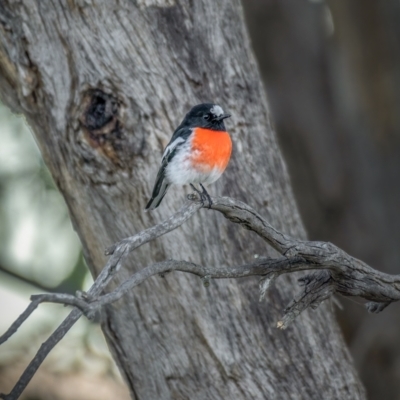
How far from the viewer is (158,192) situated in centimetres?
387

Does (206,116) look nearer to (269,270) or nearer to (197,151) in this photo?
(197,151)

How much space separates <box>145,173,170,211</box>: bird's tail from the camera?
3.83 metres

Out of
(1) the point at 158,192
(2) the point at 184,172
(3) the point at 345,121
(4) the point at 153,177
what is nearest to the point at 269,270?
(2) the point at 184,172

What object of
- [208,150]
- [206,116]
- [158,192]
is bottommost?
[158,192]

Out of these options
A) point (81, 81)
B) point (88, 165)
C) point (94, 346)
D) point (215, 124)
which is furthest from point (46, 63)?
point (94, 346)

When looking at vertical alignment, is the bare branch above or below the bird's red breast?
below

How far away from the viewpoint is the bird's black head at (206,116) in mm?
3779

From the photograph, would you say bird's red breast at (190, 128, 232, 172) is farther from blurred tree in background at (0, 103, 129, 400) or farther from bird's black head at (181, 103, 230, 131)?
blurred tree in background at (0, 103, 129, 400)

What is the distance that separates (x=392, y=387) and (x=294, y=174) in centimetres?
216

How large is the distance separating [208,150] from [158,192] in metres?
0.36

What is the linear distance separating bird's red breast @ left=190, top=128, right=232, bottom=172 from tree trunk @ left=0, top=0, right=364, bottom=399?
1.54 ft

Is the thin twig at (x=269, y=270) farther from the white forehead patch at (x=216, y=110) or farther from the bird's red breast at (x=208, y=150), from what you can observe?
the white forehead patch at (x=216, y=110)

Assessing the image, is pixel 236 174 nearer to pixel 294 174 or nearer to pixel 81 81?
pixel 81 81

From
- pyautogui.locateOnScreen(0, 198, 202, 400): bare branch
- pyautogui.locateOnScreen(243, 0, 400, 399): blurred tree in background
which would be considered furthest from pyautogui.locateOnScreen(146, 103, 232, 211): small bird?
pyautogui.locateOnScreen(243, 0, 400, 399): blurred tree in background
